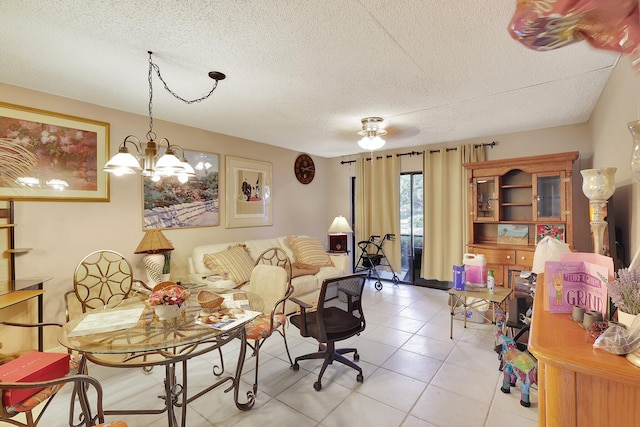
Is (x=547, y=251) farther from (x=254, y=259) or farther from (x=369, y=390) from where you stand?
(x=254, y=259)

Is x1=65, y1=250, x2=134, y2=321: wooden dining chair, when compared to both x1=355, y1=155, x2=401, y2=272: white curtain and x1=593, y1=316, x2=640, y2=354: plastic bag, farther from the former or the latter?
x1=355, y1=155, x2=401, y2=272: white curtain

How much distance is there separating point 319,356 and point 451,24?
2626 millimetres

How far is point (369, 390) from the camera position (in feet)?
7.38

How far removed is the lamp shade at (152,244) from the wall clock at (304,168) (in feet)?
9.17

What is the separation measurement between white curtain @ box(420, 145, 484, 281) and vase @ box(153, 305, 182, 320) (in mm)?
4137

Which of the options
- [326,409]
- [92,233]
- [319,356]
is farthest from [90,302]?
[326,409]

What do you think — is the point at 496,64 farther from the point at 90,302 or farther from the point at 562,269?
the point at 90,302

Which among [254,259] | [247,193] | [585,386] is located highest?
[247,193]

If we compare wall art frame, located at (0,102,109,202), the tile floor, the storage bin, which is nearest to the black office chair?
the tile floor

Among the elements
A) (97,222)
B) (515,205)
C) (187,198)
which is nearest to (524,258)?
(515,205)

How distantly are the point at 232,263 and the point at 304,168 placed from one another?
2.62 metres

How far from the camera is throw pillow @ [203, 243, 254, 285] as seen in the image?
11.6 feet

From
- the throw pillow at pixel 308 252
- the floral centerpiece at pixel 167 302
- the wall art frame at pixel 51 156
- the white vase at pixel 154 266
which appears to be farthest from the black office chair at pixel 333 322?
the wall art frame at pixel 51 156

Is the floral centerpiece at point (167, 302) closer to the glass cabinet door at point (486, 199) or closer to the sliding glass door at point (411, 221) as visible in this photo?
the glass cabinet door at point (486, 199)
